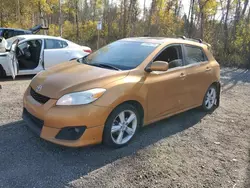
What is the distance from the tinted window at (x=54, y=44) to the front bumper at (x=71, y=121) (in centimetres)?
513

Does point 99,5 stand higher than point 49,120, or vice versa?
point 99,5

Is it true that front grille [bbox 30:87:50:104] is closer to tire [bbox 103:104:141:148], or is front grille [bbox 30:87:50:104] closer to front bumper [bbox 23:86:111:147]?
front bumper [bbox 23:86:111:147]

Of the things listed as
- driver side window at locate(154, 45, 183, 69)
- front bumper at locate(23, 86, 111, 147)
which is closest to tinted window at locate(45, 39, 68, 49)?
driver side window at locate(154, 45, 183, 69)

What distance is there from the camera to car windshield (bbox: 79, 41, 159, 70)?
12.6ft

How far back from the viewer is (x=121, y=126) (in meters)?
3.53

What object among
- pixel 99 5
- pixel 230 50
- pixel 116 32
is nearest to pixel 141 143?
pixel 230 50

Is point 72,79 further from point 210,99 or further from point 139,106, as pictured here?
point 210,99

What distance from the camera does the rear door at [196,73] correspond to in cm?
460

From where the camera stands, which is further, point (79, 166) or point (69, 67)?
point (69, 67)

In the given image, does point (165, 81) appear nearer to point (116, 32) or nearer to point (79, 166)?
point (79, 166)

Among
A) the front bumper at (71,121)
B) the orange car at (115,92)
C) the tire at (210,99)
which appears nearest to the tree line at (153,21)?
the tire at (210,99)

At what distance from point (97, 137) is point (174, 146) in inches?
50.8

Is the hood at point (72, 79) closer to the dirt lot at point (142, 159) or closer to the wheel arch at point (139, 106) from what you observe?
the wheel arch at point (139, 106)

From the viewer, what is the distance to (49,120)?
10.1ft
